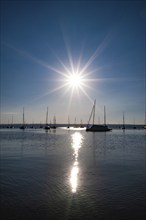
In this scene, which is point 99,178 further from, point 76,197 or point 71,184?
point 76,197

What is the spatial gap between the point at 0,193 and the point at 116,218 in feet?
20.6

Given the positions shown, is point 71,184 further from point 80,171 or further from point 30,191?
point 80,171

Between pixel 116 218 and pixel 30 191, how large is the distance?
5.25 meters

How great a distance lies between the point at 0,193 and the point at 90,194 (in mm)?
4888

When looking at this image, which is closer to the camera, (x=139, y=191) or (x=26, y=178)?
(x=139, y=191)

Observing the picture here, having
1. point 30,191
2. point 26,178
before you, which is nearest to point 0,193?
point 30,191

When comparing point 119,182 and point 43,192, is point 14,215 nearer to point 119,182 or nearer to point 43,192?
point 43,192

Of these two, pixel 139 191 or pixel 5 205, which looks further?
pixel 139 191

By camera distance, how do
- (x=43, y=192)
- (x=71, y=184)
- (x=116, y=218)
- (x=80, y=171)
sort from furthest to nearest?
(x=80, y=171) < (x=71, y=184) < (x=43, y=192) < (x=116, y=218)

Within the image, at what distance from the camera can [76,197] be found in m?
10.6

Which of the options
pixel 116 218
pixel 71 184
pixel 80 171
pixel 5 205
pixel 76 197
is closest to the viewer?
pixel 116 218

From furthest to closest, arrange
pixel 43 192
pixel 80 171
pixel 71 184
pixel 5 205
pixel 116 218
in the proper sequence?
pixel 80 171 → pixel 71 184 → pixel 43 192 → pixel 5 205 → pixel 116 218

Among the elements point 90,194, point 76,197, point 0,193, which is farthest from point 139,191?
point 0,193

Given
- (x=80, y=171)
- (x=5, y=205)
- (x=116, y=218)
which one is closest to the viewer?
(x=116, y=218)
